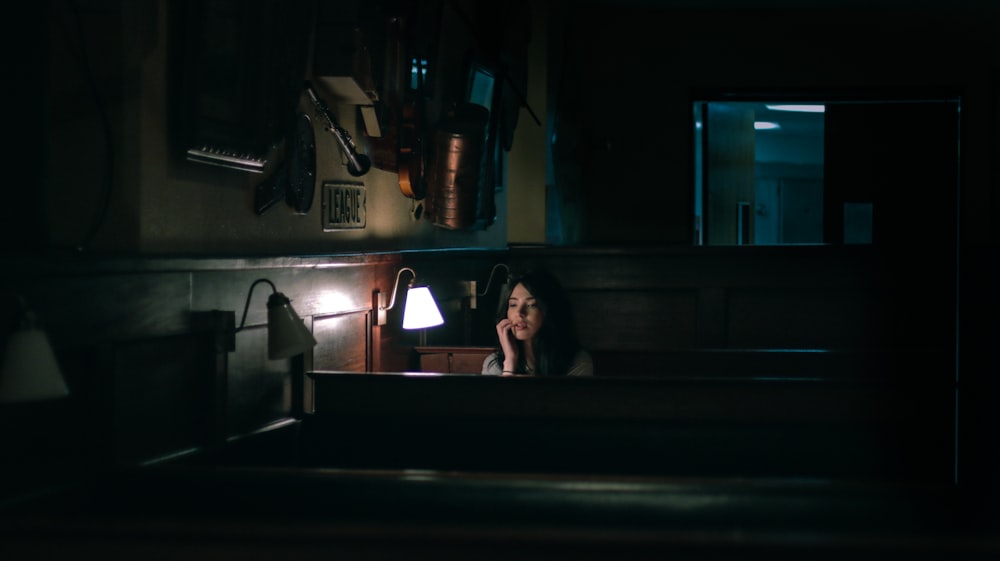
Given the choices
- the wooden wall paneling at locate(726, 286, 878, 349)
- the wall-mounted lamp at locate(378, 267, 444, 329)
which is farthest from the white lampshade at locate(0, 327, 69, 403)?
the wooden wall paneling at locate(726, 286, 878, 349)

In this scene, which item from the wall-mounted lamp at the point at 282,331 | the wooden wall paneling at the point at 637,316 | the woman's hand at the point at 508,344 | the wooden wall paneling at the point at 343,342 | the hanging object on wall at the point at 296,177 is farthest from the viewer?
the wooden wall paneling at the point at 637,316

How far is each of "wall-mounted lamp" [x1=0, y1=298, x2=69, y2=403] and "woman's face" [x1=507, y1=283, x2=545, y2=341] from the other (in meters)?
3.07

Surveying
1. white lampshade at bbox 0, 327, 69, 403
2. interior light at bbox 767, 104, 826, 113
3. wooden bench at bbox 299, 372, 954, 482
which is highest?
interior light at bbox 767, 104, 826, 113

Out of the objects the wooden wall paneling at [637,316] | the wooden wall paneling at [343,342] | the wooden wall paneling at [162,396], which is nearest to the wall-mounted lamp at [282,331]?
the wooden wall paneling at [162,396]

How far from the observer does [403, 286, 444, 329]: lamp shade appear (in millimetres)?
4379

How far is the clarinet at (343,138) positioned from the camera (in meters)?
3.53

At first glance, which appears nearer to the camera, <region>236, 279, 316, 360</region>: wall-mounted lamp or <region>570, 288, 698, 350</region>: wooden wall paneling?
<region>236, 279, 316, 360</region>: wall-mounted lamp

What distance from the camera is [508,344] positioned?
4.78 metres

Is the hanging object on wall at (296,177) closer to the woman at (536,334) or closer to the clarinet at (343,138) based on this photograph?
the clarinet at (343,138)

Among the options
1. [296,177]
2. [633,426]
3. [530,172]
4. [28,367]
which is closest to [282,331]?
[296,177]

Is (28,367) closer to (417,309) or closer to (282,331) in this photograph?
(282,331)

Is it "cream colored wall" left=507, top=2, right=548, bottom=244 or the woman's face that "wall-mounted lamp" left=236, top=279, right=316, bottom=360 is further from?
"cream colored wall" left=507, top=2, right=548, bottom=244

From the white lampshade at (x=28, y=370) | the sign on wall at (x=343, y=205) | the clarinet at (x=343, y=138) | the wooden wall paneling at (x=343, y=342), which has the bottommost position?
the wooden wall paneling at (x=343, y=342)

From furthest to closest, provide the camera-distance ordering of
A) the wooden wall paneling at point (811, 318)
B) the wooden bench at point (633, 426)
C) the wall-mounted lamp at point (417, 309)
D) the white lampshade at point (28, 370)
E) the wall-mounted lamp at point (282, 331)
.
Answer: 1. the wooden wall paneling at point (811, 318)
2. the wall-mounted lamp at point (417, 309)
3. the wooden bench at point (633, 426)
4. the wall-mounted lamp at point (282, 331)
5. the white lampshade at point (28, 370)
